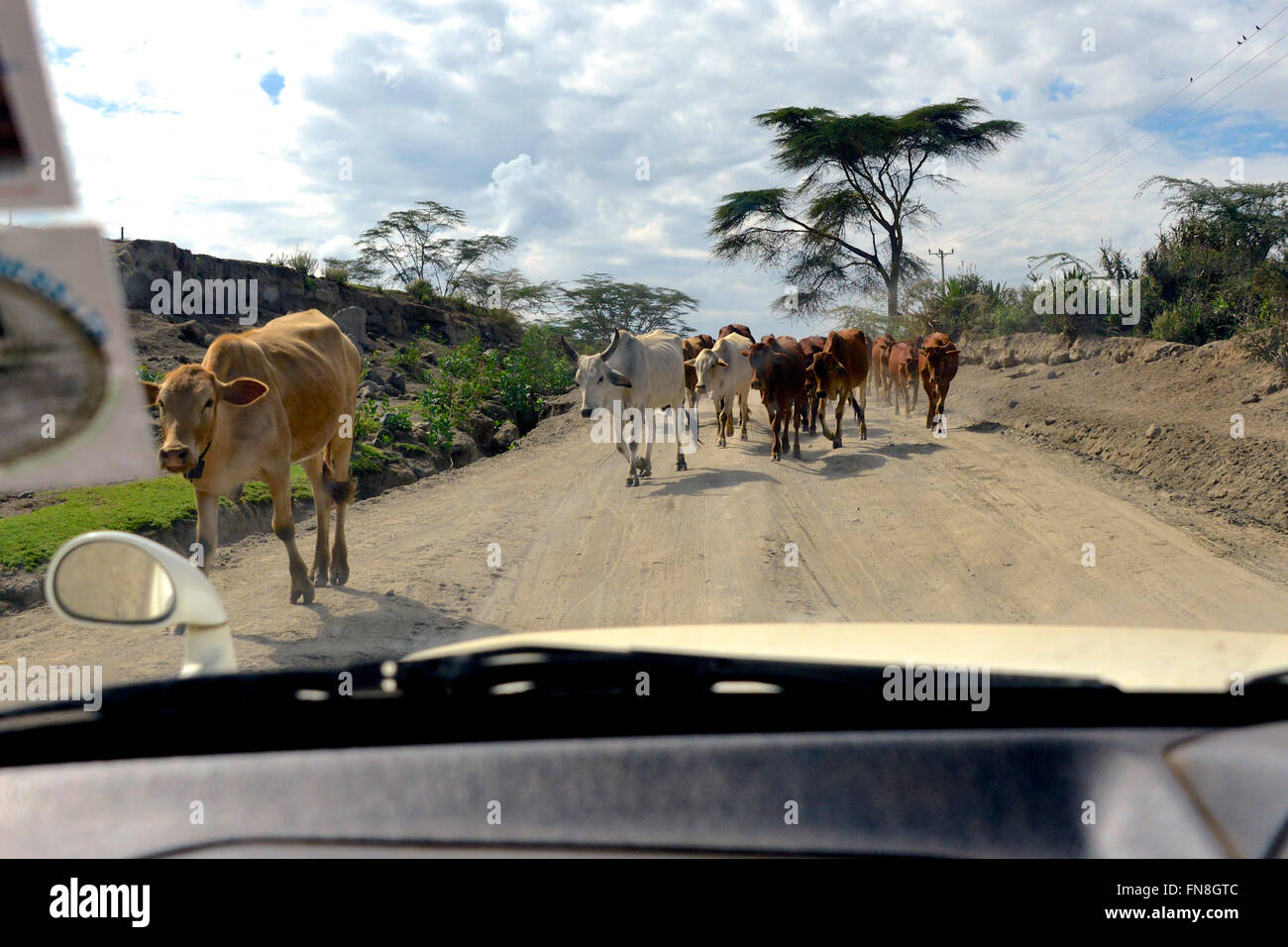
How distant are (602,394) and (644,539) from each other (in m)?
4.35

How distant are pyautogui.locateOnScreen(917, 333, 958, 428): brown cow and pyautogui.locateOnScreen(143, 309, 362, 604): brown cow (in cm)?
1011

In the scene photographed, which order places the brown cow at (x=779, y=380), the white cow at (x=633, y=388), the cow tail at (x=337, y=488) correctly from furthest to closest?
the brown cow at (x=779, y=380) → the white cow at (x=633, y=388) → the cow tail at (x=337, y=488)

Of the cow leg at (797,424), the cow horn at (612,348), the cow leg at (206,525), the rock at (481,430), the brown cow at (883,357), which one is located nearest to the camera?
the cow leg at (206,525)

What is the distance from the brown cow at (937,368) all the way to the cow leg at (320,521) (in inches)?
423

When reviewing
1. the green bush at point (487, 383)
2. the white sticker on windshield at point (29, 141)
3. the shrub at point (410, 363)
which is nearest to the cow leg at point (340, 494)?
the white sticker on windshield at point (29, 141)

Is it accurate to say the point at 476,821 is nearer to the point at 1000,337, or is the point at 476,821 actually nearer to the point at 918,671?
the point at 918,671

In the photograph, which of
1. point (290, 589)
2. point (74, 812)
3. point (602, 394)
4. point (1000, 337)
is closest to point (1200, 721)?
point (74, 812)

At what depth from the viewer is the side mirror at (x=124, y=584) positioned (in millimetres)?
1810

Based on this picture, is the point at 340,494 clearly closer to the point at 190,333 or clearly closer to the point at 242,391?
the point at 242,391

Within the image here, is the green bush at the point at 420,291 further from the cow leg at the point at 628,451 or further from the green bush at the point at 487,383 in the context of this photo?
the cow leg at the point at 628,451

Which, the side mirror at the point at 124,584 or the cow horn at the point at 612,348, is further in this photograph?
the cow horn at the point at 612,348

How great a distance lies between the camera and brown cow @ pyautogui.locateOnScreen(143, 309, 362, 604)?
634 centimetres

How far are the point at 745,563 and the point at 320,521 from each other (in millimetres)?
3701

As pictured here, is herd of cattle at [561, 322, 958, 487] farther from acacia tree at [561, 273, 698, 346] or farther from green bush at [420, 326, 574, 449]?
acacia tree at [561, 273, 698, 346]
